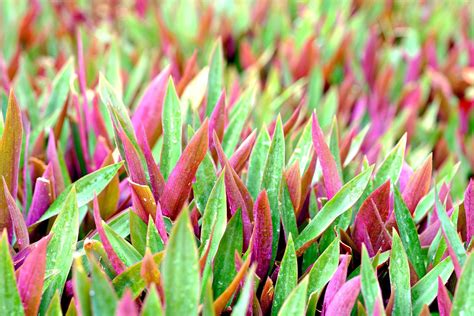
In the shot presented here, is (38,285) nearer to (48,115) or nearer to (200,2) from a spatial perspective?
(48,115)

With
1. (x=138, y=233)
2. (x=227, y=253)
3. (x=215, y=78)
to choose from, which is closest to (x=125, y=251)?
(x=138, y=233)

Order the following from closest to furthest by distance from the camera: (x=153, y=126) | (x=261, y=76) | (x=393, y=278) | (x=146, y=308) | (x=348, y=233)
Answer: (x=146, y=308), (x=393, y=278), (x=348, y=233), (x=153, y=126), (x=261, y=76)

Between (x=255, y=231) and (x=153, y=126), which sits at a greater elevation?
(x=153, y=126)

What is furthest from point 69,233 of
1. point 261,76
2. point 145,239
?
point 261,76

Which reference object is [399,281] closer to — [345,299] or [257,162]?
[345,299]

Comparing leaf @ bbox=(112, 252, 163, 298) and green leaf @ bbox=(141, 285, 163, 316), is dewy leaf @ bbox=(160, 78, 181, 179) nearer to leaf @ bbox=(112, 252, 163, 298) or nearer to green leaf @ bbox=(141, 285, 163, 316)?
leaf @ bbox=(112, 252, 163, 298)

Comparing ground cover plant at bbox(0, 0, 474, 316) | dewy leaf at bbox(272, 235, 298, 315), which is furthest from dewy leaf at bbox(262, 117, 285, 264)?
dewy leaf at bbox(272, 235, 298, 315)

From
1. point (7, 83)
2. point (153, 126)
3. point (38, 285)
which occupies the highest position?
point (7, 83)
